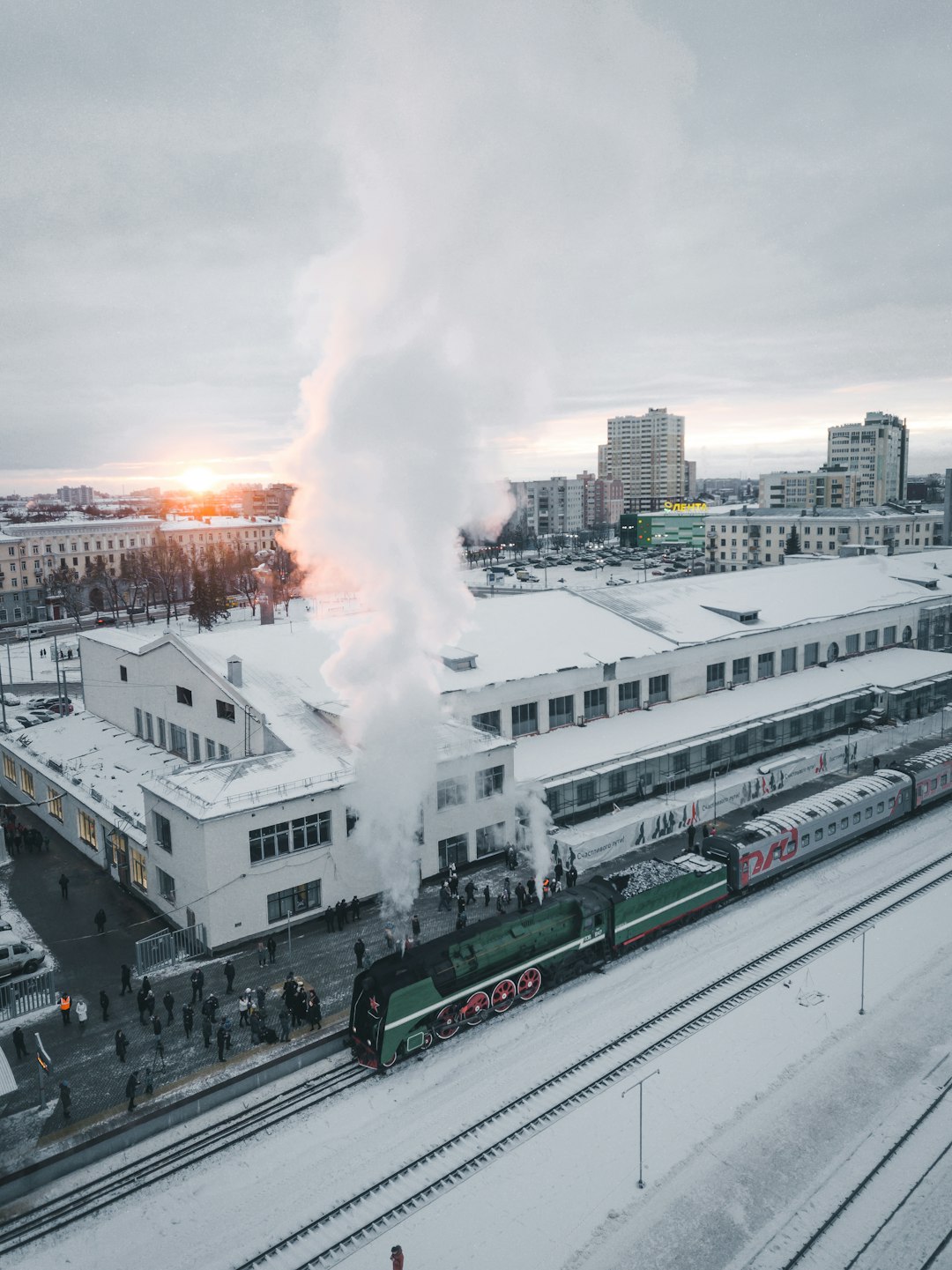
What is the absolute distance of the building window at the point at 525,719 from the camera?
48.7 m

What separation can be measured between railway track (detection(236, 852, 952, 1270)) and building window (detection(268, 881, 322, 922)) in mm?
13972

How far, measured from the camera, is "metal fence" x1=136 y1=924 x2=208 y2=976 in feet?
105

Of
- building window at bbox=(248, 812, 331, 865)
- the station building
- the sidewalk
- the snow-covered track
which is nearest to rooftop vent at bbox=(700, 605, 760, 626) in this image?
the station building

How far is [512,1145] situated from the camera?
22469 millimetres

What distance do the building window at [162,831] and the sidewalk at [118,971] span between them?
3275 mm

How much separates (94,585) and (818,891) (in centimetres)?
11965

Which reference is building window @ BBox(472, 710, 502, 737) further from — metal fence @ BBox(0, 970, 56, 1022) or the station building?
metal fence @ BBox(0, 970, 56, 1022)

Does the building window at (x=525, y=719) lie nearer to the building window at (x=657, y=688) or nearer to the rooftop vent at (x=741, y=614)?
the building window at (x=657, y=688)

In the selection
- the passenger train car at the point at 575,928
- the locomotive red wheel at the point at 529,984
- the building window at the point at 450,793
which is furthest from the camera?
the building window at the point at 450,793

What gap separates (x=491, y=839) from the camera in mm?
40875

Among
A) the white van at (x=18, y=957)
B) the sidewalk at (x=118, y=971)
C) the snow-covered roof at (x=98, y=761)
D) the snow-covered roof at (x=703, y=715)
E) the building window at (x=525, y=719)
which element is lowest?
the sidewalk at (x=118, y=971)

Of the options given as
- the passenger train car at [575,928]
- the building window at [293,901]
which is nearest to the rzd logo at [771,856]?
the passenger train car at [575,928]

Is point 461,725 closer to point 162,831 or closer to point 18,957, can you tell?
point 162,831

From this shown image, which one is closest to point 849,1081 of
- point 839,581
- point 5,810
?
point 5,810
